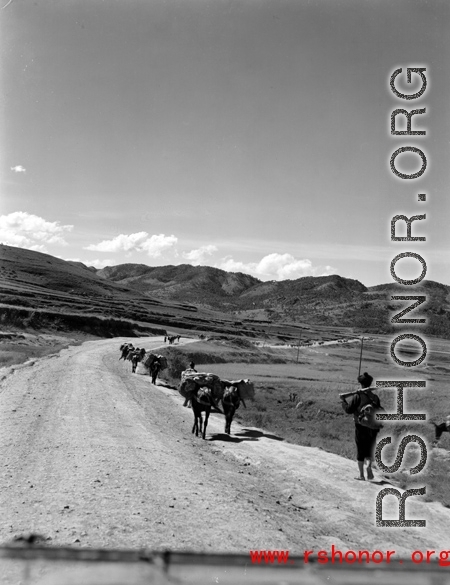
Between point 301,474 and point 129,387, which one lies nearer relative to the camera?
point 301,474

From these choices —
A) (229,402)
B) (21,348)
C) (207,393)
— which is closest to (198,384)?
(207,393)

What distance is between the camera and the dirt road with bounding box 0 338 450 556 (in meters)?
7.29

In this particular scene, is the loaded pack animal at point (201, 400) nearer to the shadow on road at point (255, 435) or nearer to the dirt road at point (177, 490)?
the dirt road at point (177, 490)

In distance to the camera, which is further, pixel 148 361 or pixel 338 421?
pixel 148 361

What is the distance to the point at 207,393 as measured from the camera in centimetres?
1584

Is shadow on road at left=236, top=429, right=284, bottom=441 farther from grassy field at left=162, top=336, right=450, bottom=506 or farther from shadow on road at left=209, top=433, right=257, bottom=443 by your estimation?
grassy field at left=162, top=336, right=450, bottom=506

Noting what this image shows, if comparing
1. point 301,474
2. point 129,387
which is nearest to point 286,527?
point 301,474

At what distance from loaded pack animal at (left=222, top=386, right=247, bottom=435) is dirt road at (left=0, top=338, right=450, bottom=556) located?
571 millimetres

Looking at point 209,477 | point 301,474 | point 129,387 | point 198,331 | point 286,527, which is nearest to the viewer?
point 286,527

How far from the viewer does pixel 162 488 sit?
31.6 ft

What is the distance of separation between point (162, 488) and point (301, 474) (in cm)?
404

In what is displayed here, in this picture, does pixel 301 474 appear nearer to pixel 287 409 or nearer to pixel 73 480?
pixel 73 480

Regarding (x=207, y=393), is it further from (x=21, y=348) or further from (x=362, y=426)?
(x=21, y=348)

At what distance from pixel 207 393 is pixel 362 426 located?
6303 millimetres
